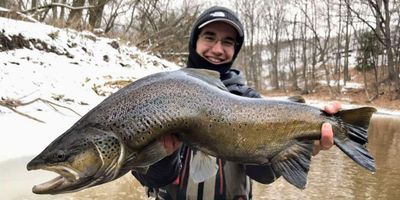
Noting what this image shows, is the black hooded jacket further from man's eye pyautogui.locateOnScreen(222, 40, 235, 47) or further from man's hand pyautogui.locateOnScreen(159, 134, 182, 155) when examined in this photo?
man's hand pyautogui.locateOnScreen(159, 134, 182, 155)

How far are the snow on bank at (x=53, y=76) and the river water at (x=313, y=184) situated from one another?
1.56 feet

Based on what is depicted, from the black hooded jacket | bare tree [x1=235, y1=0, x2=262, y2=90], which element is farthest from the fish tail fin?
bare tree [x1=235, y1=0, x2=262, y2=90]

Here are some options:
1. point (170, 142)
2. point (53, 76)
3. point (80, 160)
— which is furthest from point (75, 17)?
point (80, 160)

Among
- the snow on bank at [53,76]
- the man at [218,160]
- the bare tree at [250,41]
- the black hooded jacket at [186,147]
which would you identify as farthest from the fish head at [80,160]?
the bare tree at [250,41]

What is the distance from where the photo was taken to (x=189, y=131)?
6.20 feet

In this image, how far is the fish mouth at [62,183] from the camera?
1585 mm

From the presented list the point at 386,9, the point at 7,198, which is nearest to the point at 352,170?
the point at 7,198

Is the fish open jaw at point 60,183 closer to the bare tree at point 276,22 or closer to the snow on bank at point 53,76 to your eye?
the snow on bank at point 53,76

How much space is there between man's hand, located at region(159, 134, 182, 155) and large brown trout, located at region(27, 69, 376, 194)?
26mm

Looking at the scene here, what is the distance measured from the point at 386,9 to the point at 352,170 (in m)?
25.0

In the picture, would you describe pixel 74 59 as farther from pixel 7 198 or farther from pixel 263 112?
pixel 263 112

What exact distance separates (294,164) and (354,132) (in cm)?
31

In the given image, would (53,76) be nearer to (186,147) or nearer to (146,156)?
(186,147)

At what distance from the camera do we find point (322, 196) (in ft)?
23.7
